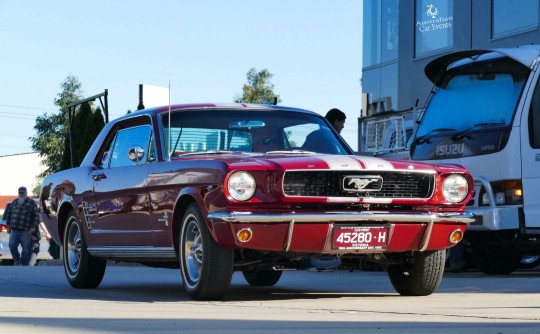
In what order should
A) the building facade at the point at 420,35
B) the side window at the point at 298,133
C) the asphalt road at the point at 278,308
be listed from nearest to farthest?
the asphalt road at the point at 278,308 → the side window at the point at 298,133 → the building facade at the point at 420,35

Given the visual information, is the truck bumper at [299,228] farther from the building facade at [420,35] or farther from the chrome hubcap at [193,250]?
the building facade at [420,35]

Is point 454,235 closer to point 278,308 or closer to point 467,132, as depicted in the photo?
point 278,308

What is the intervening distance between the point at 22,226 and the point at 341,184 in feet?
52.3

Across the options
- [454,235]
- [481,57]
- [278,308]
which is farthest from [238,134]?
[481,57]

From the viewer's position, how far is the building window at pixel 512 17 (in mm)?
25453

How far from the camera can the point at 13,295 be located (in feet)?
34.0

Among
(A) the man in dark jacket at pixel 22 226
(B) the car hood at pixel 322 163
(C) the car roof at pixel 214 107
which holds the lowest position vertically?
(A) the man in dark jacket at pixel 22 226

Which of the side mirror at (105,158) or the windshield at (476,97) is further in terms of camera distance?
the windshield at (476,97)

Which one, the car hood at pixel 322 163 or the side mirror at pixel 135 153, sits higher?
the side mirror at pixel 135 153

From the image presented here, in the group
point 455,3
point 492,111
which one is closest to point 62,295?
point 492,111

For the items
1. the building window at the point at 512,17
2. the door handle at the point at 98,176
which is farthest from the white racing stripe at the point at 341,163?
the building window at the point at 512,17

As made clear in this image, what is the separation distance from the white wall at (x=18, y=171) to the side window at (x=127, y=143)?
123372mm

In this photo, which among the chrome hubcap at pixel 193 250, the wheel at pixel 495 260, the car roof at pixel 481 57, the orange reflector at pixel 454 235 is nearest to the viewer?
the chrome hubcap at pixel 193 250

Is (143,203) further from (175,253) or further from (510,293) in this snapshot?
(510,293)
